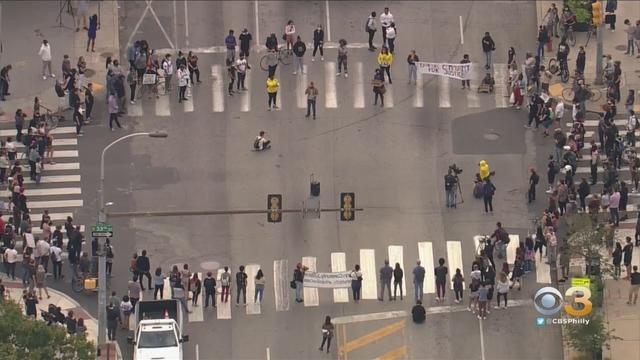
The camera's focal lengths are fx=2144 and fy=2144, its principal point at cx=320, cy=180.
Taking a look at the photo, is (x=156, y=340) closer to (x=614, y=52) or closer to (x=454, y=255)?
(x=454, y=255)

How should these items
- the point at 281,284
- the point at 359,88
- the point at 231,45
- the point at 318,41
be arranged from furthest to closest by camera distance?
the point at 318,41, the point at 231,45, the point at 359,88, the point at 281,284

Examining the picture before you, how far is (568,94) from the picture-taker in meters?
87.3

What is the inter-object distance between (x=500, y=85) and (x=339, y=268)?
1264cm

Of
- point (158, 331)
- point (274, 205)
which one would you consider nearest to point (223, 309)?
point (158, 331)

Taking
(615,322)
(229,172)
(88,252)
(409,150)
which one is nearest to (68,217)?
(88,252)

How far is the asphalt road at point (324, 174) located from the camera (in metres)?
77.4

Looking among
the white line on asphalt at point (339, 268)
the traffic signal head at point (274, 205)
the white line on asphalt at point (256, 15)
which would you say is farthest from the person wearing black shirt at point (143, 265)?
the white line on asphalt at point (256, 15)

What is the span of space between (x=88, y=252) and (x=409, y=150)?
13.6 metres

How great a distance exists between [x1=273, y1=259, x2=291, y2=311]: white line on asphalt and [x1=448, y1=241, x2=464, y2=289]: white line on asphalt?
534cm

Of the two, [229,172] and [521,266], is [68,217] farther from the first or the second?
[521,266]

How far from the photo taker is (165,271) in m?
79.6

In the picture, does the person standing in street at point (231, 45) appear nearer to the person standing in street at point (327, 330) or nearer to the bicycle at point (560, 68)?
the bicycle at point (560, 68)

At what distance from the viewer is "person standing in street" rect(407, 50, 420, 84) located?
285ft

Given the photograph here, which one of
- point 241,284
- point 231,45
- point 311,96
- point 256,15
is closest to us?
point 241,284
